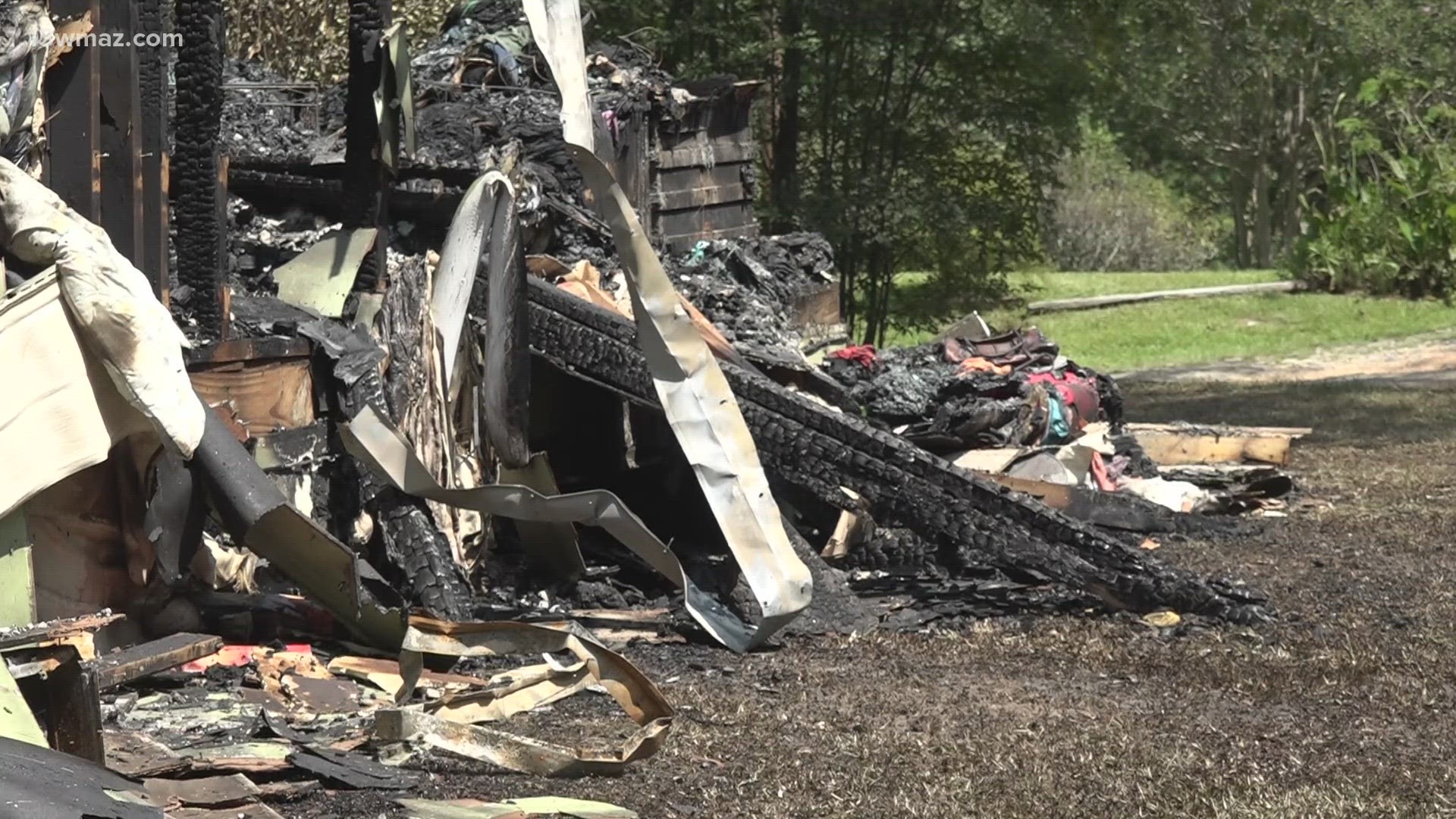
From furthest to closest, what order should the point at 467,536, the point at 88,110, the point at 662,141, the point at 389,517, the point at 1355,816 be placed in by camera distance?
the point at 662,141 → the point at 467,536 → the point at 389,517 → the point at 88,110 → the point at 1355,816

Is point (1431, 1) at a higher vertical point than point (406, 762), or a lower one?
higher

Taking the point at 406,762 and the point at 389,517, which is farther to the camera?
the point at 389,517

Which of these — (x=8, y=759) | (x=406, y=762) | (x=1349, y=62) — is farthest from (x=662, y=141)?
(x=1349, y=62)

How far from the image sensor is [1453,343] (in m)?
19.0

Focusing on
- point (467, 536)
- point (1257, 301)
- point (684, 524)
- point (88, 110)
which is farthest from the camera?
point (1257, 301)

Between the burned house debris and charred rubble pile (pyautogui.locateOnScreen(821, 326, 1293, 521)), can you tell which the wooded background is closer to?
charred rubble pile (pyautogui.locateOnScreen(821, 326, 1293, 521))

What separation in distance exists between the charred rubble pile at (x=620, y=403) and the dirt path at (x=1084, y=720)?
43 centimetres

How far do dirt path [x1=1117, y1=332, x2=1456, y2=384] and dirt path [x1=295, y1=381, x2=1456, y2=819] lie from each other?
9.35 m

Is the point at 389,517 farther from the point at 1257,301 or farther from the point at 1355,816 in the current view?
the point at 1257,301

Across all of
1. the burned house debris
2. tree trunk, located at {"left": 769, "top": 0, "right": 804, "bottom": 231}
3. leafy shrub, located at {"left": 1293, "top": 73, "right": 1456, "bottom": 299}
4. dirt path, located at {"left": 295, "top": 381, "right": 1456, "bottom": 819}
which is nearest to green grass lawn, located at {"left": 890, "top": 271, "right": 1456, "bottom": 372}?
leafy shrub, located at {"left": 1293, "top": 73, "right": 1456, "bottom": 299}

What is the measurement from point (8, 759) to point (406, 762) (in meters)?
1.45

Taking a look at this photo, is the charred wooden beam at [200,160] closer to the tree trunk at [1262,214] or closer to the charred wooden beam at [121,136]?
the charred wooden beam at [121,136]

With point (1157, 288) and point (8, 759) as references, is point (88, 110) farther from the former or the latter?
point (1157, 288)

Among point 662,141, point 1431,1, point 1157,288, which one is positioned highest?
point 1431,1
